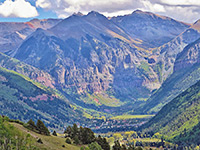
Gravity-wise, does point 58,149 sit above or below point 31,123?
below

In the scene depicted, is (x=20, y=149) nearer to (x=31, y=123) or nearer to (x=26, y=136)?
(x=26, y=136)

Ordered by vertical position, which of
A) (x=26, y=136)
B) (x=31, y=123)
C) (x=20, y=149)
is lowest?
(x=20, y=149)

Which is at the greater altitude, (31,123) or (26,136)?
(31,123)

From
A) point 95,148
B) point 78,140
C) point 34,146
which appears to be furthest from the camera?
point 78,140

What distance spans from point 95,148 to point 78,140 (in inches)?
1097

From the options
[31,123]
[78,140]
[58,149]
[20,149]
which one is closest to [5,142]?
[20,149]

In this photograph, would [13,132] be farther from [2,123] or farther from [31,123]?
[31,123]

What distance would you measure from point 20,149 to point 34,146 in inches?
376

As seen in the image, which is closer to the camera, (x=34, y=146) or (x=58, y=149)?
(x=34, y=146)

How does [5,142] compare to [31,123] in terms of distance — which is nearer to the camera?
[5,142]

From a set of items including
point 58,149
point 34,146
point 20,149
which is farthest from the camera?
point 58,149

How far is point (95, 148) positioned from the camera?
17050 centimetres

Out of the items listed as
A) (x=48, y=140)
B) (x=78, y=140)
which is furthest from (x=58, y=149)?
(x=78, y=140)

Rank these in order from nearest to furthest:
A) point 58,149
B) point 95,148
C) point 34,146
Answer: point 34,146
point 58,149
point 95,148
